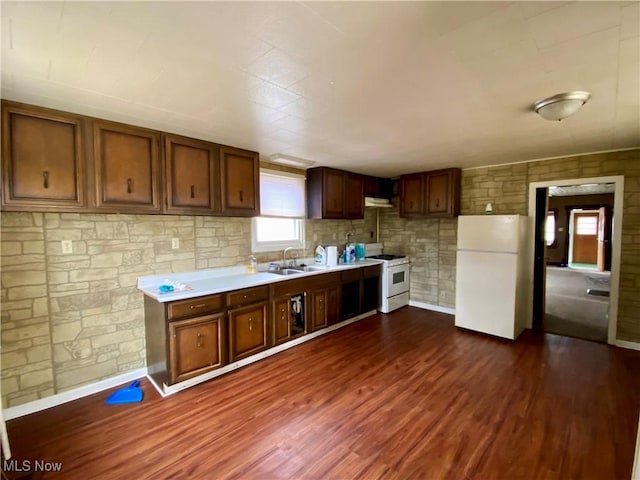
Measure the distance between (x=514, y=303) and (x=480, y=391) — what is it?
1.56 meters

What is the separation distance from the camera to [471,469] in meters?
1.78

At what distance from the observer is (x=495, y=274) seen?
3805mm

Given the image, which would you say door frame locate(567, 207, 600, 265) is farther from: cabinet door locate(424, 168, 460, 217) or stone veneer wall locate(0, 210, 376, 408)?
stone veneer wall locate(0, 210, 376, 408)

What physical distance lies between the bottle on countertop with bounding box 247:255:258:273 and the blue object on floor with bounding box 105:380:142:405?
1.60 meters

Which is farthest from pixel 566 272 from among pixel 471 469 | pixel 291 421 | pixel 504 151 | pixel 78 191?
pixel 78 191

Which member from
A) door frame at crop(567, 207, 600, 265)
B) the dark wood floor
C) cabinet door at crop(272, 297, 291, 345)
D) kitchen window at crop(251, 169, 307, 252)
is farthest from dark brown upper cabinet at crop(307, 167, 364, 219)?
door frame at crop(567, 207, 600, 265)

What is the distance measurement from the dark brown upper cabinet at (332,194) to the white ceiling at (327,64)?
1.58 meters

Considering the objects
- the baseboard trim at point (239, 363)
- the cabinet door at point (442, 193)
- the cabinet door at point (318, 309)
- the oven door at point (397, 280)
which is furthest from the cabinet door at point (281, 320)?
the cabinet door at point (442, 193)

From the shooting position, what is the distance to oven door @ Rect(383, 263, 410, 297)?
4797 mm

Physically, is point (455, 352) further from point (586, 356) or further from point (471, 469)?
point (471, 469)

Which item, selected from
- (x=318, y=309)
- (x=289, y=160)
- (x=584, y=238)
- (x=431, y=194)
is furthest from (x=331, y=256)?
(x=584, y=238)

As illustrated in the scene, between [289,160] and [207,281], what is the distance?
5.80ft

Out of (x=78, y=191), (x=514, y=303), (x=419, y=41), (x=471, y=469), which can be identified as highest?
(x=419, y=41)

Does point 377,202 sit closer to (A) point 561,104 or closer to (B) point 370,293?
(B) point 370,293
